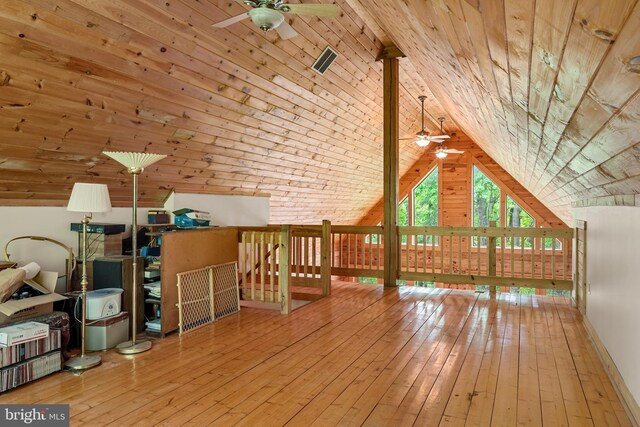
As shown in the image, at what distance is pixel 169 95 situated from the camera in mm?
4059

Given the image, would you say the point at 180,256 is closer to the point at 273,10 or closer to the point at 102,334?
the point at 102,334

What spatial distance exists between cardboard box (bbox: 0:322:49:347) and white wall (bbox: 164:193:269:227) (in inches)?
104

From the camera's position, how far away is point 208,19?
378 centimetres

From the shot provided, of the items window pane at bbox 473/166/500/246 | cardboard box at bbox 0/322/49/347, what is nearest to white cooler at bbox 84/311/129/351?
cardboard box at bbox 0/322/49/347

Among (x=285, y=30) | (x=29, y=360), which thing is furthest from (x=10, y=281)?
(x=285, y=30)

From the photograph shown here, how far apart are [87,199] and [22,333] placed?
1004mm

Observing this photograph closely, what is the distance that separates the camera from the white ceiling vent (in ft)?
17.4

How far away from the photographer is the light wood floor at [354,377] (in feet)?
8.21

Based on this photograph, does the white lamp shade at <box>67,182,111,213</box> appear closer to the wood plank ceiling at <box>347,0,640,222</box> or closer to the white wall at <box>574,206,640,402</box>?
the wood plank ceiling at <box>347,0,640,222</box>

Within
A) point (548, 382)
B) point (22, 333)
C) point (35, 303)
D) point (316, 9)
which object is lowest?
point (548, 382)

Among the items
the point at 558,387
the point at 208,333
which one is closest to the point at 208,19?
the point at 208,333

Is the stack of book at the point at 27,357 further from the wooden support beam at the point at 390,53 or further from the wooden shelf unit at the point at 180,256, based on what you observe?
the wooden support beam at the point at 390,53

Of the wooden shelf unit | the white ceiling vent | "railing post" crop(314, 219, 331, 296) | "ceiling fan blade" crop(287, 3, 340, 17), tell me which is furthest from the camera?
"railing post" crop(314, 219, 331, 296)

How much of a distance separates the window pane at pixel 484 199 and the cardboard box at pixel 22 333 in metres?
9.73
